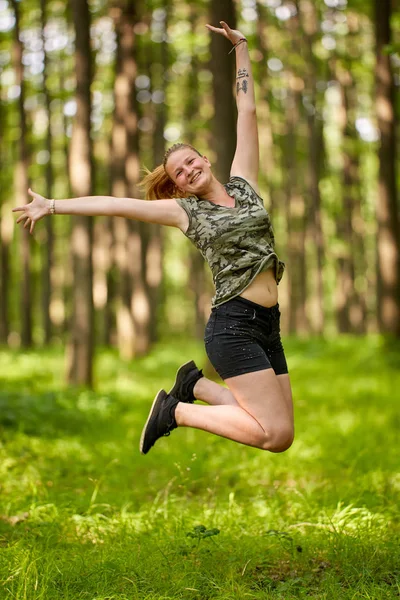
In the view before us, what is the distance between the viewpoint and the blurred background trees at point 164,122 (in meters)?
13.1

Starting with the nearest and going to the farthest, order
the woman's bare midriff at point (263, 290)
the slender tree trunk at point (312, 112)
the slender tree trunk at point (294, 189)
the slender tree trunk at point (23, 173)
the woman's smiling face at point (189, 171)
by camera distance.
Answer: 1. the woman's bare midriff at point (263, 290)
2. the woman's smiling face at point (189, 171)
3. the slender tree trunk at point (23, 173)
4. the slender tree trunk at point (312, 112)
5. the slender tree trunk at point (294, 189)

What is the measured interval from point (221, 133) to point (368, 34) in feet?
45.2

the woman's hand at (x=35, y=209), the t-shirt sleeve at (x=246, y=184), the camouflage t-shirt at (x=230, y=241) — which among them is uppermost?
the t-shirt sleeve at (x=246, y=184)

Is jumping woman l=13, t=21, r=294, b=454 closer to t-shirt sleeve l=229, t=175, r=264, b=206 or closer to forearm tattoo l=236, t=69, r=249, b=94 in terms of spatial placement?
t-shirt sleeve l=229, t=175, r=264, b=206

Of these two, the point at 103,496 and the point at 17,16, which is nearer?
the point at 103,496

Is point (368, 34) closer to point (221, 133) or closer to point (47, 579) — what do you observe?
point (221, 133)

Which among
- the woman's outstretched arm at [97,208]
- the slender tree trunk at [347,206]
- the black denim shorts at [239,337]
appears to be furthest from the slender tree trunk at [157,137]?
the woman's outstretched arm at [97,208]

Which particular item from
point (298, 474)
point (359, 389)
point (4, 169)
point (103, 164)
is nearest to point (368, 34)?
point (103, 164)

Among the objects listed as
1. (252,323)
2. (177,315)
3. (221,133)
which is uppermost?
(221,133)

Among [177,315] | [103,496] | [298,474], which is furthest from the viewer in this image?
[177,315]

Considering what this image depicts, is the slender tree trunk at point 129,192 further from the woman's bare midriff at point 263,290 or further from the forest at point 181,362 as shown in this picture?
the woman's bare midriff at point 263,290

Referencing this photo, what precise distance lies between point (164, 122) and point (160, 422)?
19811 millimetres

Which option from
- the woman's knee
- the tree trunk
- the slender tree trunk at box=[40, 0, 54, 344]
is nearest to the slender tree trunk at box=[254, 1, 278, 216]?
the tree trunk

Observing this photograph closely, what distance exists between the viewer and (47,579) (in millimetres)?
4094
